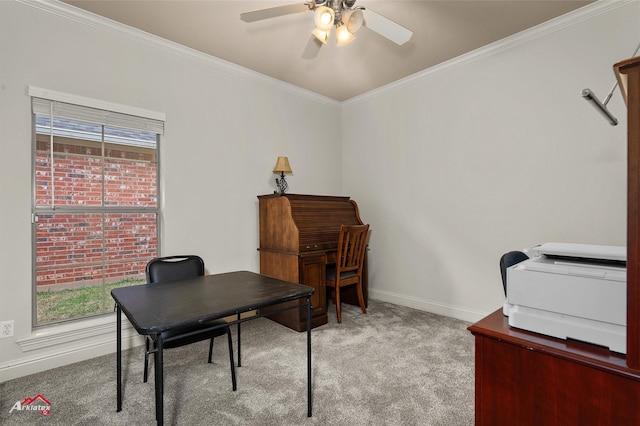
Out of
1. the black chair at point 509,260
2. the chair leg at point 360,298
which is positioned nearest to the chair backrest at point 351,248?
the chair leg at point 360,298

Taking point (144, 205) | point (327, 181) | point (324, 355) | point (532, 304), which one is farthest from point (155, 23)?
point (532, 304)

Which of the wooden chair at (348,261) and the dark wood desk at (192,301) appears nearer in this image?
the dark wood desk at (192,301)

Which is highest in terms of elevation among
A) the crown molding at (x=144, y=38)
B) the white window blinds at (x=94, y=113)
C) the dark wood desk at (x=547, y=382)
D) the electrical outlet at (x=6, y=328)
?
the crown molding at (x=144, y=38)

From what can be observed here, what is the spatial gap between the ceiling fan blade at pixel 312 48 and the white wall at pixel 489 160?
1.22 m

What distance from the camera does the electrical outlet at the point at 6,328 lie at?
2113 millimetres

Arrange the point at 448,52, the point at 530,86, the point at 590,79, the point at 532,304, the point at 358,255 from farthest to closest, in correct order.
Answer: the point at 358,255 → the point at 448,52 → the point at 530,86 → the point at 590,79 → the point at 532,304

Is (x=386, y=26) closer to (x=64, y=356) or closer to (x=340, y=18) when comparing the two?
(x=340, y=18)

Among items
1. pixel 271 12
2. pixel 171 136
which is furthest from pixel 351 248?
pixel 271 12

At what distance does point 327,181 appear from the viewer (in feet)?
13.9

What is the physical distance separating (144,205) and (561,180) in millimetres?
3542

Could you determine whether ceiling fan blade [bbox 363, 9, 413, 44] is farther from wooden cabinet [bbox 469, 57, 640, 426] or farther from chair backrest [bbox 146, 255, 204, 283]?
chair backrest [bbox 146, 255, 204, 283]

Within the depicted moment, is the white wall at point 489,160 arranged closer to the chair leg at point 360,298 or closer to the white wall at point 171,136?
the chair leg at point 360,298

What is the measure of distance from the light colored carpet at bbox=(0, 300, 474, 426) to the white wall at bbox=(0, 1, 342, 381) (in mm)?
493

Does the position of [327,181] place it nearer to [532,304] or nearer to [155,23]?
[155,23]
